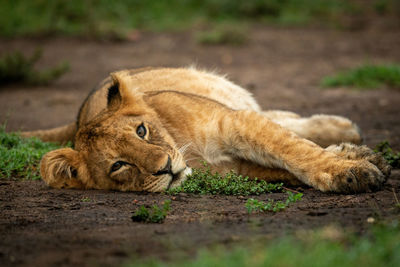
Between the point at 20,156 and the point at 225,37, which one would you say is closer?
the point at 20,156

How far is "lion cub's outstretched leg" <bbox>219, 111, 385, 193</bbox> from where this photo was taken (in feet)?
11.6

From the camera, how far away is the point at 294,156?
150 inches

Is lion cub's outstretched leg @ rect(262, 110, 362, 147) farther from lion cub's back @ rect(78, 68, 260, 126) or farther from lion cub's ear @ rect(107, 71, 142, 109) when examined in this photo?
lion cub's ear @ rect(107, 71, 142, 109)

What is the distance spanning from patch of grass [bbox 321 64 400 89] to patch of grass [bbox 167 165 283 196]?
5150mm

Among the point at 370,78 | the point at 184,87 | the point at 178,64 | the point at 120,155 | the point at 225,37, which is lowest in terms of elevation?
the point at 120,155

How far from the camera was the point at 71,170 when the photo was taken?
407 cm

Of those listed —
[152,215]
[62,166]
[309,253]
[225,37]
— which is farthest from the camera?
[225,37]

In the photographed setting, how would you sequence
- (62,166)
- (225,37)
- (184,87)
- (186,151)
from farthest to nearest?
(225,37) → (184,87) → (186,151) → (62,166)

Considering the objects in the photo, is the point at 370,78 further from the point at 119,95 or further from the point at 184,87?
the point at 119,95

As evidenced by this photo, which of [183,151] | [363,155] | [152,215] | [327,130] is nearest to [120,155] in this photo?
[183,151]

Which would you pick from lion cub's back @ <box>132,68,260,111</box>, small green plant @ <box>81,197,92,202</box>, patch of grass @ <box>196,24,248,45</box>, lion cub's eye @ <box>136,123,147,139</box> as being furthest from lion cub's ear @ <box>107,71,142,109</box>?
patch of grass @ <box>196,24,248,45</box>

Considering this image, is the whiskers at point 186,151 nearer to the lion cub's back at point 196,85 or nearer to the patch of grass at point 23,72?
the lion cub's back at point 196,85

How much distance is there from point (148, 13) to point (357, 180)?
13241 mm

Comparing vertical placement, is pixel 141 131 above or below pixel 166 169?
above
